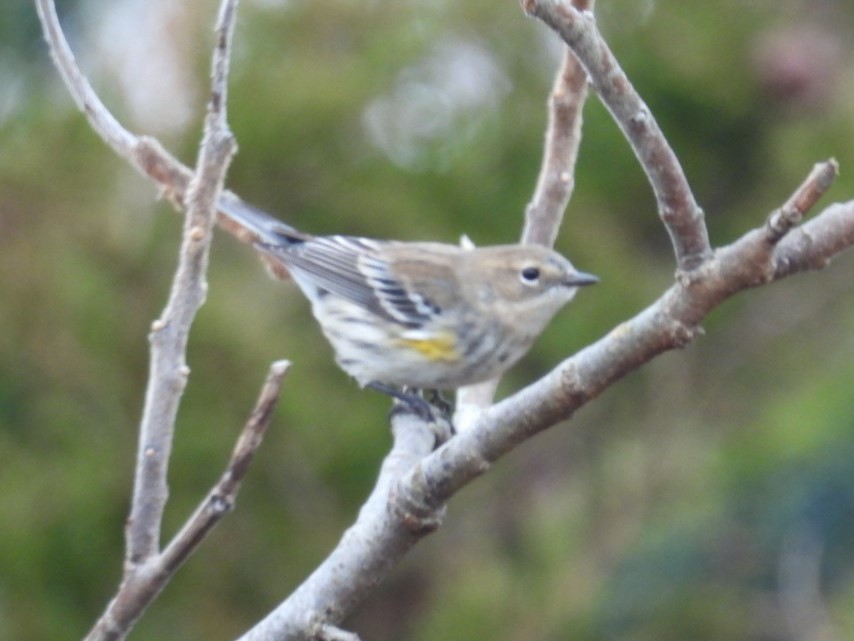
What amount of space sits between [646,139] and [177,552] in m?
0.69

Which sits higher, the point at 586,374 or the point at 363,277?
the point at 363,277

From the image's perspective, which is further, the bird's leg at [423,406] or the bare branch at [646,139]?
the bird's leg at [423,406]

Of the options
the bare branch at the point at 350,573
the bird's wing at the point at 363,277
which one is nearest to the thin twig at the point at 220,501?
the bare branch at the point at 350,573

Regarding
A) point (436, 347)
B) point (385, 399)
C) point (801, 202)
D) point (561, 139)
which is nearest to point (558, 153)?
point (561, 139)

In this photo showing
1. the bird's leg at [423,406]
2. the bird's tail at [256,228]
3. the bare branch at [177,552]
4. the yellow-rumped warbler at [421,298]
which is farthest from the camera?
the yellow-rumped warbler at [421,298]

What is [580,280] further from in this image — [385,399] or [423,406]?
[385,399]

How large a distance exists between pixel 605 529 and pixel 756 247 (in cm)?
300

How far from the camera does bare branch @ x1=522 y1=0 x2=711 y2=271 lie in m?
1.46

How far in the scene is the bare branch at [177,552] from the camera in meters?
1.61

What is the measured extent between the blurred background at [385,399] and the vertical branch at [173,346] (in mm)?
2294

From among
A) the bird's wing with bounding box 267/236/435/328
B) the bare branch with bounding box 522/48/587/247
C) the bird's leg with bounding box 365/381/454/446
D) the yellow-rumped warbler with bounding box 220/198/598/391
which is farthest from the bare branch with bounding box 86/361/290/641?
the bird's wing with bounding box 267/236/435/328

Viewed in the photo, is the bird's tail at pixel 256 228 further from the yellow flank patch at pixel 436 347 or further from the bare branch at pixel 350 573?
the bare branch at pixel 350 573

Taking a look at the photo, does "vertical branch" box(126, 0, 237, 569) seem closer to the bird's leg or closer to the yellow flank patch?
the bird's leg

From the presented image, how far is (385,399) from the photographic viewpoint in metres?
4.36
